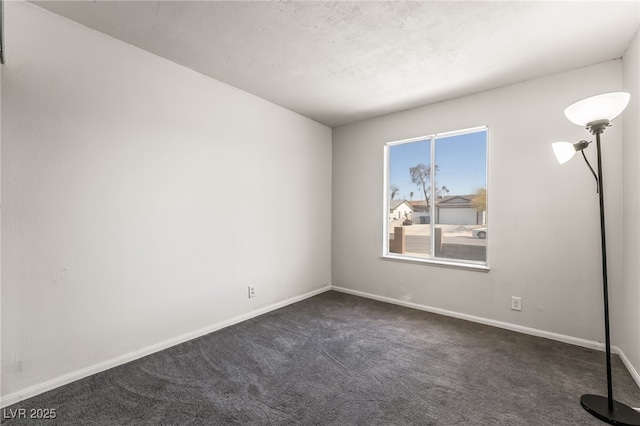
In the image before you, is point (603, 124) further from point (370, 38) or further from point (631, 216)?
point (370, 38)

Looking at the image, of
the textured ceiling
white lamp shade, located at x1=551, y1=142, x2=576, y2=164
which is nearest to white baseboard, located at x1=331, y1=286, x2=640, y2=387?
white lamp shade, located at x1=551, y1=142, x2=576, y2=164

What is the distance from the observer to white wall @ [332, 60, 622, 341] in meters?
2.41

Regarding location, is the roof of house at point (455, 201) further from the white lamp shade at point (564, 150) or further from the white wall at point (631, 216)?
the white lamp shade at point (564, 150)

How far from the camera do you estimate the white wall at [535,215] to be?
7.91 ft

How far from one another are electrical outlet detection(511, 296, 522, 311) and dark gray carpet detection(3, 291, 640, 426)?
9.8 inches

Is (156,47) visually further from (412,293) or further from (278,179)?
(412,293)

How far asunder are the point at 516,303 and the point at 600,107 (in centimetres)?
198

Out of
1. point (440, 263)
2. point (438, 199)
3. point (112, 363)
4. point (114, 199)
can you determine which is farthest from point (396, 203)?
point (112, 363)

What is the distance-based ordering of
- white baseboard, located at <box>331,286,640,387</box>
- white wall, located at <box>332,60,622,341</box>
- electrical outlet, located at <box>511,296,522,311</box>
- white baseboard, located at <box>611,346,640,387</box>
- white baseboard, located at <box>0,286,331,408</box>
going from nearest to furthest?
white baseboard, located at <box>0,286,331,408</box> → white baseboard, located at <box>611,346,640,387</box> → white baseboard, located at <box>331,286,640,387</box> → white wall, located at <box>332,60,622,341</box> → electrical outlet, located at <box>511,296,522,311</box>

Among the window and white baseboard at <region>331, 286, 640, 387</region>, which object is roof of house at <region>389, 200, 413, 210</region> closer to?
the window

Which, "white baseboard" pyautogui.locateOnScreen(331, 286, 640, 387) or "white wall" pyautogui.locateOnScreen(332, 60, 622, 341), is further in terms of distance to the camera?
"white wall" pyautogui.locateOnScreen(332, 60, 622, 341)

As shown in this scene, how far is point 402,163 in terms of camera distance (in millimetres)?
3727

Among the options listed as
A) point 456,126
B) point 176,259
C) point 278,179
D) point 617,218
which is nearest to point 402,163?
point 456,126

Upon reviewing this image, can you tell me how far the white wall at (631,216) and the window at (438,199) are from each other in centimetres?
102
